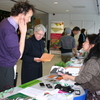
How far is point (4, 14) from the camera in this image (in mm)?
8281

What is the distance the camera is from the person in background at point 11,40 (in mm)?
1437

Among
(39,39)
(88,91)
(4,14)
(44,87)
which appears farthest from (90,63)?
(4,14)

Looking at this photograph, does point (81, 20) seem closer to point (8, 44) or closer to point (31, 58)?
point (31, 58)

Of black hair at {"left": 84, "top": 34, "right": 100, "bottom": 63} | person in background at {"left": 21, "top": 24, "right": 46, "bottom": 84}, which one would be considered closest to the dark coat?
person in background at {"left": 21, "top": 24, "right": 46, "bottom": 84}

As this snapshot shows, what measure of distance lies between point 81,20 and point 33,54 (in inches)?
279

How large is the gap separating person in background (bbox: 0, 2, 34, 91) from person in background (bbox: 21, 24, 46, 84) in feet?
2.60

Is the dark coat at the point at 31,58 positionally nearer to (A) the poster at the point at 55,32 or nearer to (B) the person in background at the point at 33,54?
(B) the person in background at the point at 33,54

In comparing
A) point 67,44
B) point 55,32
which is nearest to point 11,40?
point 67,44

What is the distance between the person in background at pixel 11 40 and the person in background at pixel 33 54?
0.79 meters

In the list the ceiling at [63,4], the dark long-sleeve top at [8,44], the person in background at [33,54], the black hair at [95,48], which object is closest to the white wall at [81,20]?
the ceiling at [63,4]

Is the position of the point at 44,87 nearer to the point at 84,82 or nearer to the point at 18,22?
the point at 84,82

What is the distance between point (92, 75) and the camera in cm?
147

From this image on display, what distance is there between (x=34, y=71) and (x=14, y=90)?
0.95 m

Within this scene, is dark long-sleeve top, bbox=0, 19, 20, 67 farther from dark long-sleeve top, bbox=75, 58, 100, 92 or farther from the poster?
the poster
